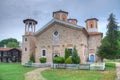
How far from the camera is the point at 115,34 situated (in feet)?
103

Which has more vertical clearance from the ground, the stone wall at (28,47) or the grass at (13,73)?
the stone wall at (28,47)

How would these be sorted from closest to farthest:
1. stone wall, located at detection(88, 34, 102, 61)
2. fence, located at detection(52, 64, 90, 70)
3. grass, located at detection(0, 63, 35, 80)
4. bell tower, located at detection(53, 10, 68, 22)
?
grass, located at detection(0, 63, 35, 80), fence, located at detection(52, 64, 90, 70), stone wall, located at detection(88, 34, 102, 61), bell tower, located at detection(53, 10, 68, 22)

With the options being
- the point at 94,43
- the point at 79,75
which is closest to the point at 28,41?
the point at 94,43

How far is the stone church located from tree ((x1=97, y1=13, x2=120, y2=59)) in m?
2.39

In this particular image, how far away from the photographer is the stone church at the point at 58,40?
30484 mm

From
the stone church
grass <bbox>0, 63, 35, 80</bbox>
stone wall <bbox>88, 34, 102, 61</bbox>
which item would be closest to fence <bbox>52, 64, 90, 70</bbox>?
grass <bbox>0, 63, 35, 80</bbox>

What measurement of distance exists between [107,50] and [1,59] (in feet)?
131

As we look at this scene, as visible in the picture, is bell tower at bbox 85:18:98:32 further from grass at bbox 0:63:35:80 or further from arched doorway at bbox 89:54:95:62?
grass at bbox 0:63:35:80

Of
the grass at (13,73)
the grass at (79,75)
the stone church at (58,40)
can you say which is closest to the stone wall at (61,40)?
the stone church at (58,40)

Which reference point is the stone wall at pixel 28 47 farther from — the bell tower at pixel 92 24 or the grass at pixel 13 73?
the bell tower at pixel 92 24

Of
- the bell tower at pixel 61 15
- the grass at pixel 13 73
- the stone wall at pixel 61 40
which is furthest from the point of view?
the bell tower at pixel 61 15

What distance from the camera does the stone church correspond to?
100 feet

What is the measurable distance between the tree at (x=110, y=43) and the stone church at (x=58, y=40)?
2.39m

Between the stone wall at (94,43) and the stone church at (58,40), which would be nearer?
the stone church at (58,40)
